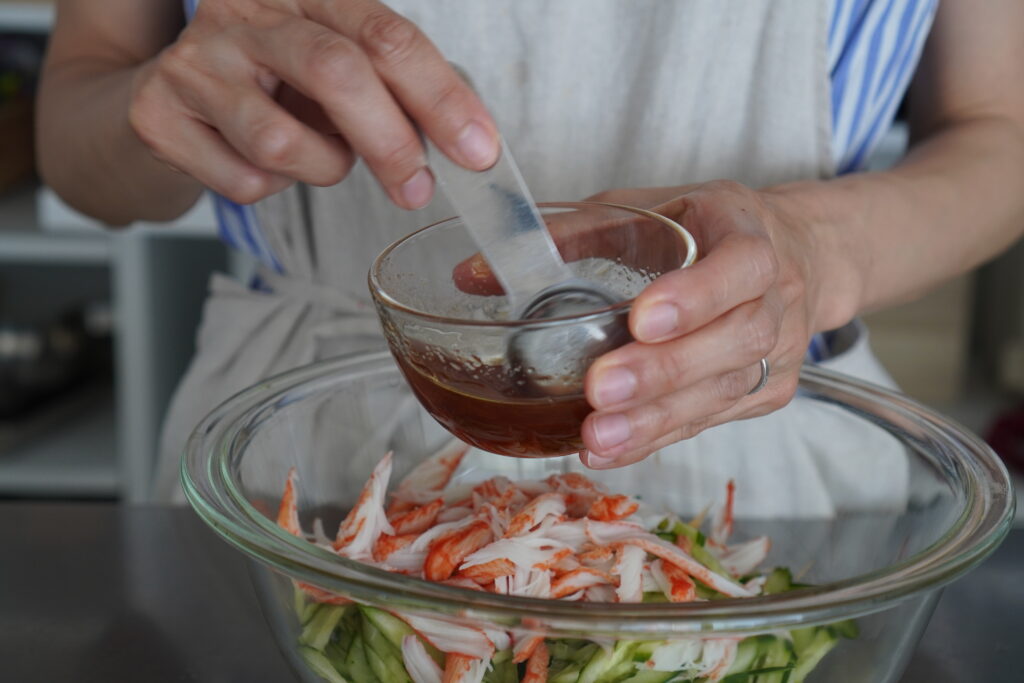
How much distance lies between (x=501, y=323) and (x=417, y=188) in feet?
0.42

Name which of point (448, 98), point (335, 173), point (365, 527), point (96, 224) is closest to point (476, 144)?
point (448, 98)

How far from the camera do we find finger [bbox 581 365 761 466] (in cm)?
51

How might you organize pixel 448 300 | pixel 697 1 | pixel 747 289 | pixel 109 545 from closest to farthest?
pixel 747 289 < pixel 448 300 < pixel 109 545 < pixel 697 1

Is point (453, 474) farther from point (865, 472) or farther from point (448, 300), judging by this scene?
point (865, 472)

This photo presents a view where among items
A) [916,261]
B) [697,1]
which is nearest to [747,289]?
[916,261]

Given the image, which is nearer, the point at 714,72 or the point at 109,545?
the point at 109,545

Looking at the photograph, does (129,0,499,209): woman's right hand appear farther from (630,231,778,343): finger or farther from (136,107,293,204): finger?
(630,231,778,343): finger

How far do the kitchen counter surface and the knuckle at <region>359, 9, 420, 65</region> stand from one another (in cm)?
39

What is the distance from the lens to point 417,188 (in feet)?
1.93

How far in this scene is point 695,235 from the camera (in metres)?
0.61

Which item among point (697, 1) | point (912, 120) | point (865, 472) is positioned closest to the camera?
point (865, 472)

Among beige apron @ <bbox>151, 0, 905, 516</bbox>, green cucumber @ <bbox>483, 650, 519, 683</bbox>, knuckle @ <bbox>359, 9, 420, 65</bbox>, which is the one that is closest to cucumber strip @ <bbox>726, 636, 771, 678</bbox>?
green cucumber @ <bbox>483, 650, 519, 683</bbox>

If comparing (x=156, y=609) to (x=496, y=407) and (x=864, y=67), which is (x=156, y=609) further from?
(x=864, y=67)

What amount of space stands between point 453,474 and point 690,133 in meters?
0.45
